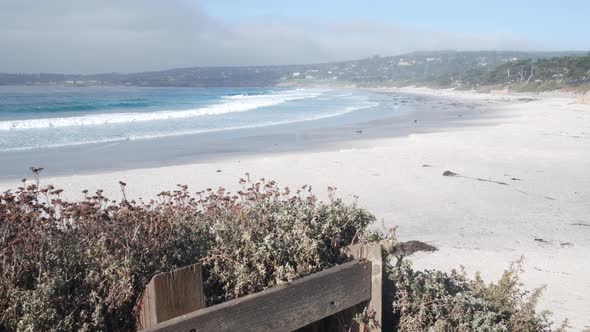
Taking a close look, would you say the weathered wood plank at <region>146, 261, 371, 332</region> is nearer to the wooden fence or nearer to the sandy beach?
the wooden fence

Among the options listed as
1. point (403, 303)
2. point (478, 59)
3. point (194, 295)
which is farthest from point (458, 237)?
point (478, 59)

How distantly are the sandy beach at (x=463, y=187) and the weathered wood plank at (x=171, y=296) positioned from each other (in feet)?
13.5

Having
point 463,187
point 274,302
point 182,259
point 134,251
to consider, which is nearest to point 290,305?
point 274,302

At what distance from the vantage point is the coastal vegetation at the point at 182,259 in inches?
85.7

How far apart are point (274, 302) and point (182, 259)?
1.73 ft

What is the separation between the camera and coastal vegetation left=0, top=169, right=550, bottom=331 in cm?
218

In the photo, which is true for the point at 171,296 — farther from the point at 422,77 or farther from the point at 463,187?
the point at 422,77

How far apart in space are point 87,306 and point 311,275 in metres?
1.05

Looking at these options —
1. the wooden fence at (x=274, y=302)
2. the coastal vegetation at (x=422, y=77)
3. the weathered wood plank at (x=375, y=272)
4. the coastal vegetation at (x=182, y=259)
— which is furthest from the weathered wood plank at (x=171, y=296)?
the coastal vegetation at (x=422, y=77)

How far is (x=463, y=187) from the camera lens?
1111 centimetres

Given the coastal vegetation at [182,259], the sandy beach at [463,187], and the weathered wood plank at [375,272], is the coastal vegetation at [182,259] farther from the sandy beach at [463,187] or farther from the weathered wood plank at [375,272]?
the sandy beach at [463,187]

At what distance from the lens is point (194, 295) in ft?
7.23

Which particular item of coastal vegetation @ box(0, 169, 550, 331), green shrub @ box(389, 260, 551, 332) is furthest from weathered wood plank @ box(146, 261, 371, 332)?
green shrub @ box(389, 260, 551, 332)

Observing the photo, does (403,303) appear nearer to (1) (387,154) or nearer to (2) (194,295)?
(2) (194,295)
